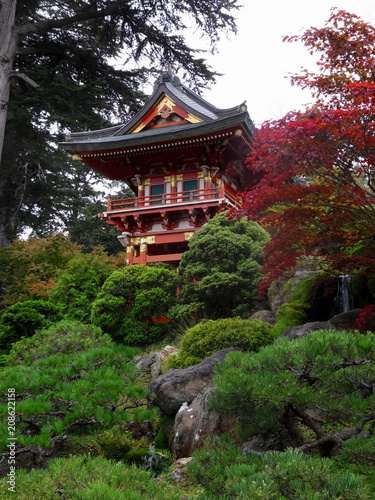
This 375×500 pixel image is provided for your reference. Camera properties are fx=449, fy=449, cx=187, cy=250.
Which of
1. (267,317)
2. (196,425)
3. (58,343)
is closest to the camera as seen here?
(196,425)

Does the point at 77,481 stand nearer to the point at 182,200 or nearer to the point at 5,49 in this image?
the point at 5,49

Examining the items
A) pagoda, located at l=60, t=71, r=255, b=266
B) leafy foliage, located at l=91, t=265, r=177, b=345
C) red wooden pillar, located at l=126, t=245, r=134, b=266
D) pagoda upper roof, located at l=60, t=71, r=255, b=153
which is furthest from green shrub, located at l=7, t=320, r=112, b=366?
pagoda upper roof, located at l=60, t=71, r=255, b=153

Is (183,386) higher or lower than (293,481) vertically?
lower

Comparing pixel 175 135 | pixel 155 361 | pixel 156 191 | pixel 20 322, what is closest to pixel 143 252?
pixel 156 191

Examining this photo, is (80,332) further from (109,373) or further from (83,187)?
(83,187)

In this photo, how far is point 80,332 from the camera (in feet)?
25.9

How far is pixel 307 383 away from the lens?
3.52 meters

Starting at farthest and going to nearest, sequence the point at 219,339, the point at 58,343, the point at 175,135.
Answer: the point at 175,135 → the point at 58,343 → the point at 219,339

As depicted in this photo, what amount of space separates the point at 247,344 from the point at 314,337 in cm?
365

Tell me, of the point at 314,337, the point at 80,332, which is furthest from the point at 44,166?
the point at 314,337

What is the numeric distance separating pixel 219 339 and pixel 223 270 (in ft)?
10.6

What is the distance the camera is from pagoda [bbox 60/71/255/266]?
14.9 meters

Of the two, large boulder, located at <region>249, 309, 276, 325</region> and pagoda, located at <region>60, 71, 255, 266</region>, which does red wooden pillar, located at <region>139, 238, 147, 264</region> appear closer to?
pagoda, located at <region>60, 71, 255, 266</region>

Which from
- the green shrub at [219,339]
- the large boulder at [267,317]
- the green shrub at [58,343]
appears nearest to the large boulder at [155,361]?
the green shrub at [219,339]
